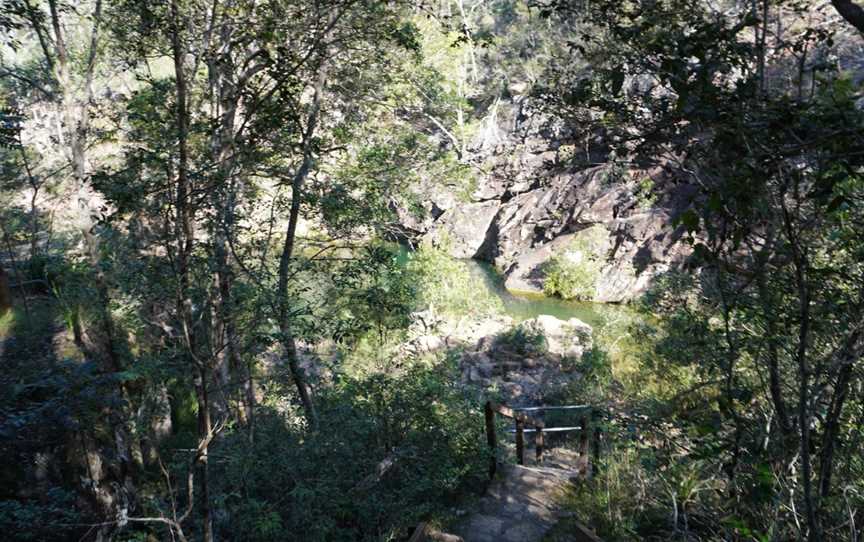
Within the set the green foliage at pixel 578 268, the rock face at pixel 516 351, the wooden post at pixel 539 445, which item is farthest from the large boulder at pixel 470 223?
the wooden post at pixel 539 445

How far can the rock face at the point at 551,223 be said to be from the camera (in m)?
22.9

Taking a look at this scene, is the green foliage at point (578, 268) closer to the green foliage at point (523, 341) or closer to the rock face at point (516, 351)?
the rock face at point (516, 351)

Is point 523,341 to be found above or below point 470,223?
below

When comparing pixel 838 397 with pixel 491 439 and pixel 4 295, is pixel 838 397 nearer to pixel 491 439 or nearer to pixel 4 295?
pixel 491 439

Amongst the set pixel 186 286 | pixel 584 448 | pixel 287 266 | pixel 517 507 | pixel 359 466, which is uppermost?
pixel 287 266

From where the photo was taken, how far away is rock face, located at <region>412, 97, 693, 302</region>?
22922 millimetres

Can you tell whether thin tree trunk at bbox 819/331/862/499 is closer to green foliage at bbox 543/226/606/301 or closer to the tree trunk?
the tree trunk

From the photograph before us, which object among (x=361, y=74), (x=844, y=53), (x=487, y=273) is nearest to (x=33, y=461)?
(x=361, y=74)

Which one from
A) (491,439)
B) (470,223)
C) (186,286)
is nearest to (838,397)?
(186,286)

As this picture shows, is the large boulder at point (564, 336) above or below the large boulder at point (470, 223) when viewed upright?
below

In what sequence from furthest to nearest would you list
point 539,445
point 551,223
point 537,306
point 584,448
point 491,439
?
point 551,223
point 537,306
point 539,445
point 491,439
point 584,448

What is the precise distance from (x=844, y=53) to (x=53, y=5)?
26.2m

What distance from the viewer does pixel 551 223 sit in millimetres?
26875

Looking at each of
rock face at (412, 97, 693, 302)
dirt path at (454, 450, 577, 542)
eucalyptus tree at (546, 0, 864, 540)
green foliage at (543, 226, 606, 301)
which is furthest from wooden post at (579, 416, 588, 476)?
green foliage at (543, 226, 606, 301)
